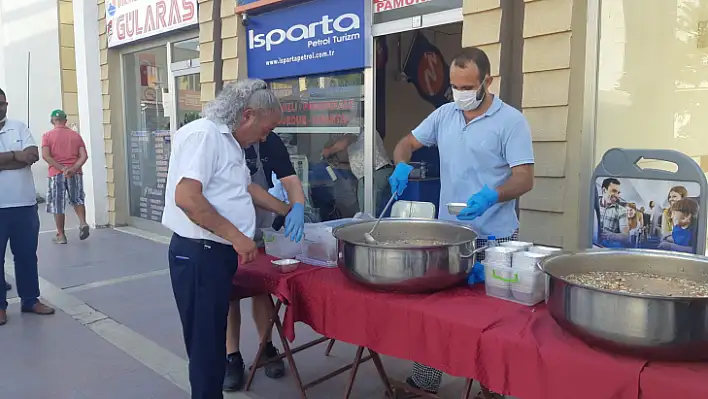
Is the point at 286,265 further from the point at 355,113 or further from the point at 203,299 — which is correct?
the point at 355,113

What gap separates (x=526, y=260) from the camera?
2.01 m

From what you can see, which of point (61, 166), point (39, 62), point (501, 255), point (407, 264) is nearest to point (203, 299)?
point (407, 264)

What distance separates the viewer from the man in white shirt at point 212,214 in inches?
89.4

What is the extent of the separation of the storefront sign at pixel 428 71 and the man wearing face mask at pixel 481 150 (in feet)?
11.8

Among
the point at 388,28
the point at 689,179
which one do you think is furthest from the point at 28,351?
the point at 689,179

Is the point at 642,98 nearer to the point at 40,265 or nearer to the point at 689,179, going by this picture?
the point at 689,179

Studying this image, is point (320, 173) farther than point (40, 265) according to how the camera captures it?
No

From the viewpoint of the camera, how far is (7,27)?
1310 cm

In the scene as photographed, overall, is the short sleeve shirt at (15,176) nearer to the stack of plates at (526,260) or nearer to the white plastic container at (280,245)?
the white plastic container at (280,245)

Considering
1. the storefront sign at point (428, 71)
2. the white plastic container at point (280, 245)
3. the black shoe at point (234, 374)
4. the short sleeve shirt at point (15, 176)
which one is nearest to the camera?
the white plastic container at point (280, 245)

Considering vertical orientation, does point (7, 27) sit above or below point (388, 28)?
above

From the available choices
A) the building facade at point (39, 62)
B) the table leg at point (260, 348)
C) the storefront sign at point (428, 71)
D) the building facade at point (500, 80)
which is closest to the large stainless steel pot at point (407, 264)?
the table leg at point (260, 348)

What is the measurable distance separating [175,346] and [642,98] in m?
3.40

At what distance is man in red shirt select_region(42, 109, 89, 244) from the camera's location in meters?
7.32
